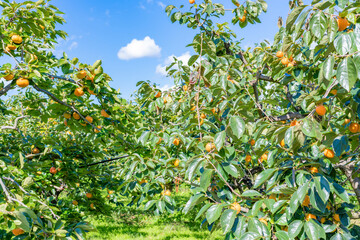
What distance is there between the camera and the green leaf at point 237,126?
4.30 feet

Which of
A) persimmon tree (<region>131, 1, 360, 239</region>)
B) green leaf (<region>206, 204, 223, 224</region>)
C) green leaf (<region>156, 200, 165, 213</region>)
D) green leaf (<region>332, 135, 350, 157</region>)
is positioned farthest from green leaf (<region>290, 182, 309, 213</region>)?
green leaf (<region>156, 200, 165, 213</region>)

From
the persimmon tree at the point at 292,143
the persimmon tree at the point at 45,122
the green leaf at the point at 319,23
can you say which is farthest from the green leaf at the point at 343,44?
the persimmon tree at the point at 45,122

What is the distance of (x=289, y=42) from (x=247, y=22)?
138 centimetres

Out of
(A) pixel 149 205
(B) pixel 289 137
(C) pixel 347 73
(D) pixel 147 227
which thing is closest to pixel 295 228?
(B) pixel 289 137

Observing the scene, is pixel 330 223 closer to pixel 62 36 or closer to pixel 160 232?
pixel 62 36

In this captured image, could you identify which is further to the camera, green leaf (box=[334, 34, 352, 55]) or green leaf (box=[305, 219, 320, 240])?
green leaf (box=[305, 219, 320, 240])

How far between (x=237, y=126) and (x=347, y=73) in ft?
1.77

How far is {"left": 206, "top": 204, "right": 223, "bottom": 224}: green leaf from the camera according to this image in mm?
1289

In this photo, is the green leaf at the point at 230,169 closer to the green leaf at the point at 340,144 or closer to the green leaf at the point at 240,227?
the green leaf at the point at 240,227

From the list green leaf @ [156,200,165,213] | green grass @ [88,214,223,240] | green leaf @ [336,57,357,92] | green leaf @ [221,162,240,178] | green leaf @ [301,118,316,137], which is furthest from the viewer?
green grass @ [88,214,223,240]

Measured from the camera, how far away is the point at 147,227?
5.65 meters

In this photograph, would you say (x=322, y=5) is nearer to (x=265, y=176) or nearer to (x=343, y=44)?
(x=343, y=44)

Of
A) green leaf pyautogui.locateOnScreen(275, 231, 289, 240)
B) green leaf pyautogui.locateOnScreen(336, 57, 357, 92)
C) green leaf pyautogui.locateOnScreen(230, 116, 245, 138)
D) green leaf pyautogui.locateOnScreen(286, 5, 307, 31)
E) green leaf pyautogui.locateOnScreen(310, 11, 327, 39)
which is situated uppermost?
green leaf pyautogui.locateOnScreen(286, 5, 307, 31)

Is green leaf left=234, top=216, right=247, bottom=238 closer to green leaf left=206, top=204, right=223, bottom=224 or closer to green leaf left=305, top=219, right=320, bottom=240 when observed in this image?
green leaf left=206, top=204, right=223, bottom=224
